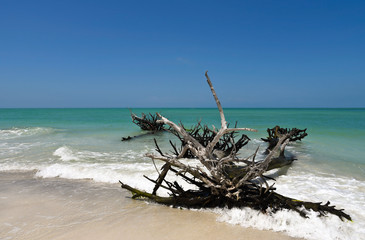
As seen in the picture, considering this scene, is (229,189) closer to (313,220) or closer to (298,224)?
(298,224)

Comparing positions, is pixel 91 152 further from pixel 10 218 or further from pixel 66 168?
pixel 10 218

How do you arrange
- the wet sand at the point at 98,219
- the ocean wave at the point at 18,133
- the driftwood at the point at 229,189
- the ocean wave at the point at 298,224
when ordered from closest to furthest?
the ocean wave at the point at 298,224
the wet sand at the point at 98,219
the driftwood at the point at 229,189
the ocean wave at the point at 18,133

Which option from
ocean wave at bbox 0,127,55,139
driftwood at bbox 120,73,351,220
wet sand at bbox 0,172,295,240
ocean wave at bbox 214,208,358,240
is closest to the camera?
ocean wave at bbox 214,208,358,240

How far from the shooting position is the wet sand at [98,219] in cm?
285

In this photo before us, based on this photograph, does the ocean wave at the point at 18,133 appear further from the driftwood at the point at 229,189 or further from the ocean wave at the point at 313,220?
the ocean wave at the point at 313,220

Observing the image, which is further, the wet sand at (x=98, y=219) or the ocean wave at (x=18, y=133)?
the ocean wave at (x=18, y=133)

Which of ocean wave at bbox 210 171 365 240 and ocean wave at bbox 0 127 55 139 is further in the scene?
ocean wave at bbox 0 127 55 139

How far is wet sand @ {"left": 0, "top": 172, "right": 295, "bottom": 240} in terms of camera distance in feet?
9.34

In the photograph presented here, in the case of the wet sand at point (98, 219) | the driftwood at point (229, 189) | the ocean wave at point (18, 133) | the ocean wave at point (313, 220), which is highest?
the driftwood at point (229, 189)

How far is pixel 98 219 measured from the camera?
3307 millimetres

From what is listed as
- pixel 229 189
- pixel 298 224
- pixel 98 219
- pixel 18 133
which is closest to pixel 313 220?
pixel 298 224

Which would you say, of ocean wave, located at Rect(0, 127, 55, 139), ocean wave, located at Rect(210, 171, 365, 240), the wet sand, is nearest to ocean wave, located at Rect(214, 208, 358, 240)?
ocean wave, located at Rect(210, 171, 365, 240)

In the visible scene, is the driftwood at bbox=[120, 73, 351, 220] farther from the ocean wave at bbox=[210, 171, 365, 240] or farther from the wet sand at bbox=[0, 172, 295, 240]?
the wet sand at bbox=[0, 172, 295, 240]

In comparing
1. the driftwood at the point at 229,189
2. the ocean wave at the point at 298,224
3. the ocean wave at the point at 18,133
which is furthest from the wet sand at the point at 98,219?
the ocean wave at the point at 18,133
